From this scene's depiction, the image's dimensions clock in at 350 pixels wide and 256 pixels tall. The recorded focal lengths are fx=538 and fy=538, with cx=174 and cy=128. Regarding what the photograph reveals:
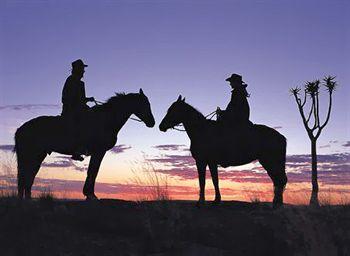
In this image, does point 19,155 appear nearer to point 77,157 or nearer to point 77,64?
point 77,157

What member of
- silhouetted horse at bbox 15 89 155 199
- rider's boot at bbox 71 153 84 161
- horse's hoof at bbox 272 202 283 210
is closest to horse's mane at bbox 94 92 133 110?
silhouetted horse at bbox 15 89 155 199

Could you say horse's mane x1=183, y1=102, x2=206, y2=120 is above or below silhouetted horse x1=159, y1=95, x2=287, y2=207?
above

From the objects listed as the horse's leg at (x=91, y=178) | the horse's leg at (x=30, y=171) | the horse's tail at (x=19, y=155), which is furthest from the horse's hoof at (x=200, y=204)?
the horse's tail at (x=19, y=155)

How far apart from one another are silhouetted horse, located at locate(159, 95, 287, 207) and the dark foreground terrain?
141cm

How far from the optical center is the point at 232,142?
1524cm

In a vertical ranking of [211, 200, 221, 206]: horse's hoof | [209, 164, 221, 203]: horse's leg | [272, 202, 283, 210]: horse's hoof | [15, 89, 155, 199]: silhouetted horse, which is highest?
[15, 89, 155, 199]: silhouetted horse

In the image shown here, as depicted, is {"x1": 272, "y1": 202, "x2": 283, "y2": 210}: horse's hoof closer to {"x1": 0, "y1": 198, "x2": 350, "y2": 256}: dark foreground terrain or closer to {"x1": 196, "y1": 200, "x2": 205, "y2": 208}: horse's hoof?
{"x1": 0, "y1": 198, "x2": 350, "y2": 256}: dark foreground terrain

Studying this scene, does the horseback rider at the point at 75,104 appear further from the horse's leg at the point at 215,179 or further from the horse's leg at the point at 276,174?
the horse's leg at the point at 276,174

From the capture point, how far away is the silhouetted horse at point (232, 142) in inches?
591

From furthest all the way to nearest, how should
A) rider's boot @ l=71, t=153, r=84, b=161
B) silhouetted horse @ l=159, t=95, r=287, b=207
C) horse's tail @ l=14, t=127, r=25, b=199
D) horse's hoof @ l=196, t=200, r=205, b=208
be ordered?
rider's boot @ l=71, t=153, r=84, b=161, silhouetted horse @ l=159, t=95, r=287, b=207, horse's tail @ l=14, t=127, r=25, b=199, horse's hoof @ l=196, t=200, r=205, b=208

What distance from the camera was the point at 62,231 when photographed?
12.5m

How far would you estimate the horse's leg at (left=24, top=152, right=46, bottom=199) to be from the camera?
14.7 metres

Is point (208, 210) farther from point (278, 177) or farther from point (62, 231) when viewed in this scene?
point (62, 231)

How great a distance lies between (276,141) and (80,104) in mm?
5662
